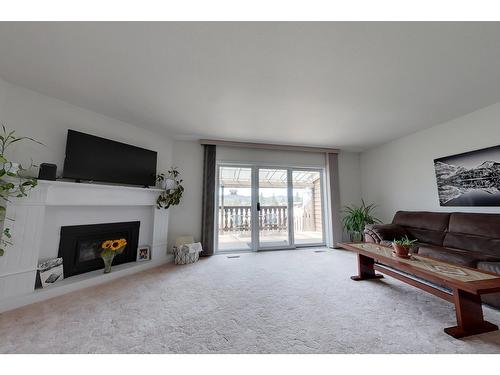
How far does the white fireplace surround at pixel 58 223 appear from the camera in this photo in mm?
1830

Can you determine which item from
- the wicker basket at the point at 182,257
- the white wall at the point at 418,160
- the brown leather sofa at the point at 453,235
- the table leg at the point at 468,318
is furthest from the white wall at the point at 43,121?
the white wall at the point at 418,160

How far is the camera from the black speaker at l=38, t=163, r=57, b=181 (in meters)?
2.04

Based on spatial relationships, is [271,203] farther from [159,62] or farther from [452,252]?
[159,62]

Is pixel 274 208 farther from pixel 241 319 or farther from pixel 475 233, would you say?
pixel 475 233

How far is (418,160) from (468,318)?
9.16ft

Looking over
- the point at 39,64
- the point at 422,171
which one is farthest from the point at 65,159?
the point at 422,171

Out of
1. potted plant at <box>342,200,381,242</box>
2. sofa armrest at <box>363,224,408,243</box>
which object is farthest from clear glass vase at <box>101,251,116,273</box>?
potted plant at <box>342,200,381,242</box>

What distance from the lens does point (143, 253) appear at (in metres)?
2.96

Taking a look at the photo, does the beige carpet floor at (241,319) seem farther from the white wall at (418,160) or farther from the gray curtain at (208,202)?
the white wall at (418,160)

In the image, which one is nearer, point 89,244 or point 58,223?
point 58,223

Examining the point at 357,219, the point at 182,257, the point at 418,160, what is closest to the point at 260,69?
the point at 182,257

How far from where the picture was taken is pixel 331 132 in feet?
11.2

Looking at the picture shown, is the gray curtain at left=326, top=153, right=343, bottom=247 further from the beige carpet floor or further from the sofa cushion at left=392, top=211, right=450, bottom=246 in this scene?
the beige carpet floor

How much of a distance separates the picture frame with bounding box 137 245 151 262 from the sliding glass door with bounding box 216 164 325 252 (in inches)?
48.1
